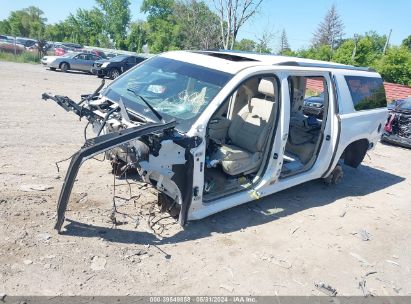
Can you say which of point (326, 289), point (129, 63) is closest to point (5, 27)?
point (129, 63)

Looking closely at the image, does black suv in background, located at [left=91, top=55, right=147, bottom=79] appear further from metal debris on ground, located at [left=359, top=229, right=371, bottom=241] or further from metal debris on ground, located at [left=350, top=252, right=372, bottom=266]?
metal debris on ground, located at [left=350, top=252, right=372, bottom=266]

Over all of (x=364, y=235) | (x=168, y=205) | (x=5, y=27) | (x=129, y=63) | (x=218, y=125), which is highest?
(x=5, y=27)

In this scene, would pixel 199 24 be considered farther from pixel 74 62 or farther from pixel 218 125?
pixel 218 125

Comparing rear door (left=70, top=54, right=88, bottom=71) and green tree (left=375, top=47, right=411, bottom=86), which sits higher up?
green tree (left=375, top=47, right=411, bottom=86)

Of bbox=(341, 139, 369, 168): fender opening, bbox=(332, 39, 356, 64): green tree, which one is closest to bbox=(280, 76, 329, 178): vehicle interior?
bbox=(341, 139, 369, 168): fender opening

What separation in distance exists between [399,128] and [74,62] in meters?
19.6

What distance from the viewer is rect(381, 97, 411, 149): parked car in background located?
996 centimetres

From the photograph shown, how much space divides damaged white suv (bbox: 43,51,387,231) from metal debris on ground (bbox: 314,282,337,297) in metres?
1.29

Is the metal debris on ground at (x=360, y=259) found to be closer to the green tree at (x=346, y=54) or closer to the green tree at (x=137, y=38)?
the green tree at (x=346, y=54)

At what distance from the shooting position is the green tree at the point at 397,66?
26.5 meters

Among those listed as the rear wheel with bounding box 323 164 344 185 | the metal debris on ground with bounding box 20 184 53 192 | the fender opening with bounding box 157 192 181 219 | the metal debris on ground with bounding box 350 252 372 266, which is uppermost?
the rear wheel with bounding box 323 164 344 185

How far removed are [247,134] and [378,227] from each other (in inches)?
88.8

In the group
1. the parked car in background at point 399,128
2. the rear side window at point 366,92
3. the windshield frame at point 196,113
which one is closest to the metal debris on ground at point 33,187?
the windshield frame at point 196,113

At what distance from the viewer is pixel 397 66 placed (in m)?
26.9
